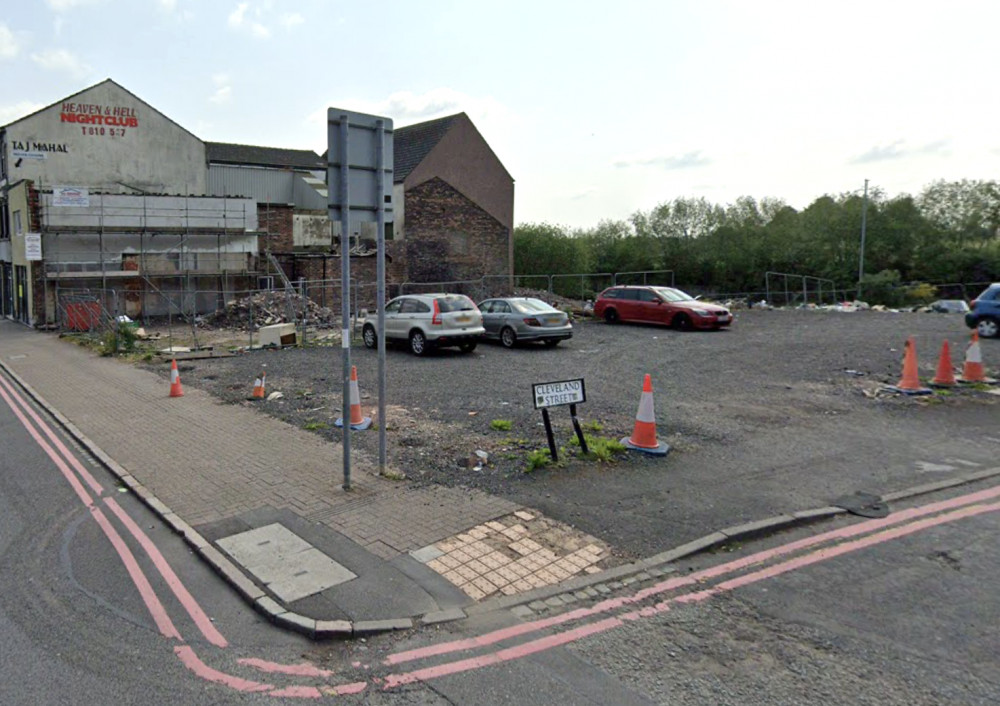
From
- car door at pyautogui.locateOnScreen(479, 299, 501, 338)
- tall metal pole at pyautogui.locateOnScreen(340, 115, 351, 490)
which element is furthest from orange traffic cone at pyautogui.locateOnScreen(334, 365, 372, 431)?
car door at pyautogui.locateOnScreen(479, 299, 501, 338)

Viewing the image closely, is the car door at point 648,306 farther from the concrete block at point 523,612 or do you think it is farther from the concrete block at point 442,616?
the concrete block at point 442,616

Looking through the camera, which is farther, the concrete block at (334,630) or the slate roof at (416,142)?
the slate roof at (416,142)

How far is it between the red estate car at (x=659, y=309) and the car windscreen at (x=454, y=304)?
374 inches

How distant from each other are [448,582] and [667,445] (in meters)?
4.22

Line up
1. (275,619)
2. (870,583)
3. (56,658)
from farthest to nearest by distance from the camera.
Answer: (870,583)
(275,619)
(56,658)

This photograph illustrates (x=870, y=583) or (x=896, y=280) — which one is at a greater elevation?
(x=896, y=280)

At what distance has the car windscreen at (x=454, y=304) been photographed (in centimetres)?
1756

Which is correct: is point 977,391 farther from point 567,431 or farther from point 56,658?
point 56,658

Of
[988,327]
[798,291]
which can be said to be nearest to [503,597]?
[988,327]

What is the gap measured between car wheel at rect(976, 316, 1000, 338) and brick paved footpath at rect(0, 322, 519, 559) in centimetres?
1926

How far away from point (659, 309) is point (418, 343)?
10720 millimetres

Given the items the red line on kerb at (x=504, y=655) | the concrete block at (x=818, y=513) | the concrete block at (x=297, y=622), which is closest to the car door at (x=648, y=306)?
the concrete block at (x=818, y=513)

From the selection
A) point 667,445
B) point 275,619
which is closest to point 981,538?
point 667,445

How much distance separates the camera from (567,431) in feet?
30.9
